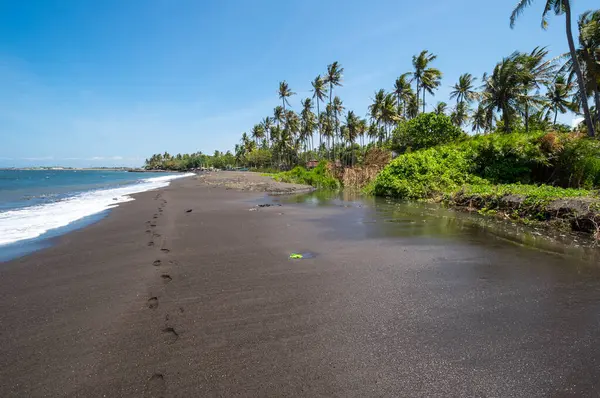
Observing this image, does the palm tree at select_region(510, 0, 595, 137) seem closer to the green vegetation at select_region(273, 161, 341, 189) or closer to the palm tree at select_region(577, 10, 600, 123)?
the palm tree at select_region(577, 10, 600, 123)

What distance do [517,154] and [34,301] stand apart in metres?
19.6

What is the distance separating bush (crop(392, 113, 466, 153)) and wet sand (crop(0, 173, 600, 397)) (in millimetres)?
22681

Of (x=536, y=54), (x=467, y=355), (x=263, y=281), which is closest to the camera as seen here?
(x=467, y=355)

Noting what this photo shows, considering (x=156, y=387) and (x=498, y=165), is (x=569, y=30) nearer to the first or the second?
(x=498, y=165)

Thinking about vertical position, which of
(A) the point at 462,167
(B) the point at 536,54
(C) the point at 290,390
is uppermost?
(B) the point at 536,54

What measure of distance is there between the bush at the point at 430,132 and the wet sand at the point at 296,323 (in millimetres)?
22681

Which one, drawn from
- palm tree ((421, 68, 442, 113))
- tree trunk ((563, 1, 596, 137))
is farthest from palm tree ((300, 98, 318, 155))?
tree trunk ((563, 1, 596, 137))

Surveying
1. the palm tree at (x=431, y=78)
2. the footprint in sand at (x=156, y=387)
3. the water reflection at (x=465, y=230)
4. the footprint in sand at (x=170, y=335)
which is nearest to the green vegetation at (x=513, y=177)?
the water reflection at (x=465, y=230)

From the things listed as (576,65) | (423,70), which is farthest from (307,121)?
(576,65)

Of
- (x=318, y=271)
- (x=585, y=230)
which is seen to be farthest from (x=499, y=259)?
(x=585, y=230)

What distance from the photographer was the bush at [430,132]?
86.9 feet

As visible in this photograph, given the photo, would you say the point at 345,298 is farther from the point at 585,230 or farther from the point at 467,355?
the point at 585,230

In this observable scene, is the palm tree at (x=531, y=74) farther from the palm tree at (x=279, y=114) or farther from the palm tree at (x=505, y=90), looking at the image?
the palm tree at (x=279, y=114)

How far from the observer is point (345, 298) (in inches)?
161
